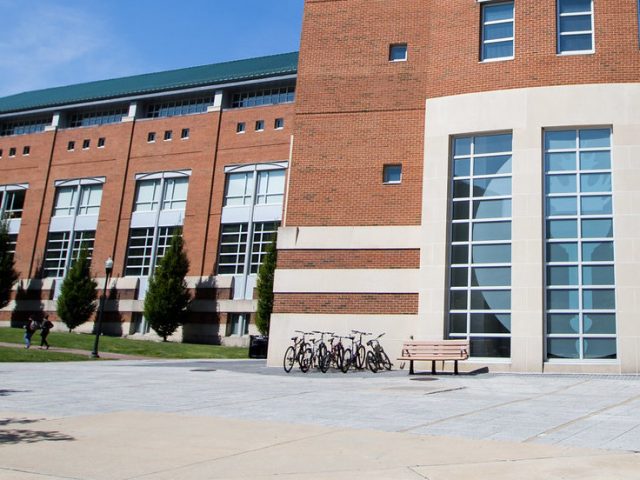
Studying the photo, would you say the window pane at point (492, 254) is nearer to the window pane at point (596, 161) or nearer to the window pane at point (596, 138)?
the window pane at point (596, 161)

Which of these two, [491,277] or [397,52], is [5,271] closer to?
[397,52]

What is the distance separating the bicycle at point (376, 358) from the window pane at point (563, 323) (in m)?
4.57

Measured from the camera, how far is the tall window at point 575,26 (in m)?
19.3

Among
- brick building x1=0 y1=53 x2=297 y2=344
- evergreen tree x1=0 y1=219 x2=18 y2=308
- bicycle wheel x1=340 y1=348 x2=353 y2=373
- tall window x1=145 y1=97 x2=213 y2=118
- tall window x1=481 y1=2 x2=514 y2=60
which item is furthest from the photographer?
tall window x1=145 y1=97 x2=213 y2=118

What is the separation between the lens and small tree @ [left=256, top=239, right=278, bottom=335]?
3927cm

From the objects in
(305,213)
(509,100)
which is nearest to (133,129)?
(305,213)

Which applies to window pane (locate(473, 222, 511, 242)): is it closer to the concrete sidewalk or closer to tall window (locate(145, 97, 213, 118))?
the concrete sidewalk

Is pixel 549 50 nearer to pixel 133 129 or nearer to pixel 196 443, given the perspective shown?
pixel 196 443

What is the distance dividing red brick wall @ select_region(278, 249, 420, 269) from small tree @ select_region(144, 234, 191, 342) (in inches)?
949

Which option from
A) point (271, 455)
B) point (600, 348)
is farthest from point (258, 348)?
point (271, 455)

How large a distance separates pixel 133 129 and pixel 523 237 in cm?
4025

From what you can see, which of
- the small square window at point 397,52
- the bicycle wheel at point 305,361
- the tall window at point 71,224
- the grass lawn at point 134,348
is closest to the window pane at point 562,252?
the bicycle wheel at point 305,361

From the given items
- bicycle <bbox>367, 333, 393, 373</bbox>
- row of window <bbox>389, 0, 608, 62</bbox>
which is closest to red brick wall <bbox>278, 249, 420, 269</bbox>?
bicycle <bbox>367, 333, 393, 373</bbox>

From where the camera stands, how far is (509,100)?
19.0m
